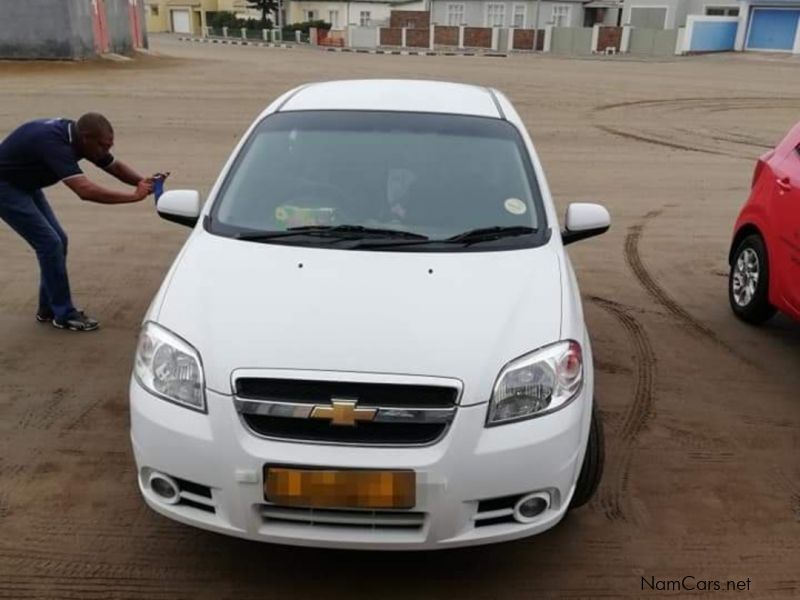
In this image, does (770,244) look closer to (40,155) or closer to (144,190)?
(144,190)

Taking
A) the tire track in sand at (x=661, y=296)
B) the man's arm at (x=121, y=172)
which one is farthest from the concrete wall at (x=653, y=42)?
the man's arm at (x=121, y=172)

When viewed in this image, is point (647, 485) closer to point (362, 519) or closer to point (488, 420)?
point (488, 420)

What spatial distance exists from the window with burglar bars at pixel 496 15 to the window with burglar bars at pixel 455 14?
7.35 ft

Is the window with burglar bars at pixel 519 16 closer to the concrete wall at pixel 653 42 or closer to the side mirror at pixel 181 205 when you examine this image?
the concrete wall at pixel 653 42

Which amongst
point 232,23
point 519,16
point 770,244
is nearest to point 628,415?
point 770,244

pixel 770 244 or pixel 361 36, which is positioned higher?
pixel 770 244

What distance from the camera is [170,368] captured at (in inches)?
111

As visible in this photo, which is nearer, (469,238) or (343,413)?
(343,413)

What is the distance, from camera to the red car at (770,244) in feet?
16.4

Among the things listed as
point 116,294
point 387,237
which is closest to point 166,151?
point 116,294

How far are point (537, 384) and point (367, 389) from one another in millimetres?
621

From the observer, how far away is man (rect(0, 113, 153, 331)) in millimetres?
4695

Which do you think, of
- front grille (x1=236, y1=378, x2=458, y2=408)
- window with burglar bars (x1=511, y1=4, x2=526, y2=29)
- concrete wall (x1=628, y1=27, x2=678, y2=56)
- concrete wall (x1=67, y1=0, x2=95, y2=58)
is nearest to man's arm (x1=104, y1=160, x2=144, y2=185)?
front grille (x1=236, y1=378, x2=458, y2=408)

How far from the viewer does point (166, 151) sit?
1173 centimetres
